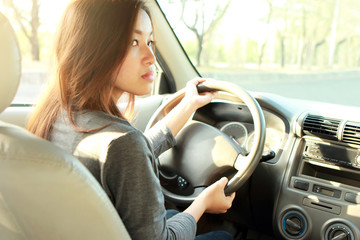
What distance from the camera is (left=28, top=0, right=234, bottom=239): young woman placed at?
36.1 inches

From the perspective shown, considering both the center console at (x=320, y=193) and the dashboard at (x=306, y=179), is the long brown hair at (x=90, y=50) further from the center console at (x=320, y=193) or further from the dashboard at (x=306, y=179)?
the center console at (x=320, y=193)

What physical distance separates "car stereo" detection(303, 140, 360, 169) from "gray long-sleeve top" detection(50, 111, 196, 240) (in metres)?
1.06

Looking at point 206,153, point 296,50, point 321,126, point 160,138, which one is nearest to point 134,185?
point 160,138

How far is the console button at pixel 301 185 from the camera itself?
182cm

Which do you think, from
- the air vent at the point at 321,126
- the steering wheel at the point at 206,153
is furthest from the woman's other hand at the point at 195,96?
the air vent at the point at 321,126

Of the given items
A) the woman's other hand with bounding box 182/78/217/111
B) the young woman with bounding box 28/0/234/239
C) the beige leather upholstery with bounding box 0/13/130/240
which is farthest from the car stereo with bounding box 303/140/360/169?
the beige leather upholstery with bounding box 0/13/130/240

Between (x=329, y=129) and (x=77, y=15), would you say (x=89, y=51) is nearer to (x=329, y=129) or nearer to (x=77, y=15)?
(x=77, y=15)

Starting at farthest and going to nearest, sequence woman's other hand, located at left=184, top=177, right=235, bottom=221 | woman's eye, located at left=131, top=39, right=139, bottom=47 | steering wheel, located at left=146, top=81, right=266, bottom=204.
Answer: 1. steering wheel, located at left=146, top=81, right=266, bottom=204
2. woman's other hand, located at left=184, top=177, right=235, bottom=221
3. woman's eye, located at left=131, top=39, right=139, bottom=47

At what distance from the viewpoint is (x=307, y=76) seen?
4.56 m

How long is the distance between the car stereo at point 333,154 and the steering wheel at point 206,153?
42 centimetres

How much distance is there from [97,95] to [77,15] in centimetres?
22

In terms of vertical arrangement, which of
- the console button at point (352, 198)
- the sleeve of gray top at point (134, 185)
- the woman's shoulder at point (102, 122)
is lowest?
the console button at point (352, 198)

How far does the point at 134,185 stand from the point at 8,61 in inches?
15.2

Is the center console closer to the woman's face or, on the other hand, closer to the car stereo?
the car stereo
